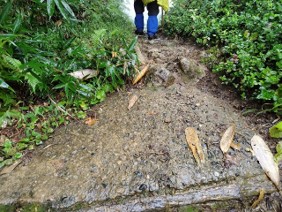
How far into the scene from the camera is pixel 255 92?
2.76 m

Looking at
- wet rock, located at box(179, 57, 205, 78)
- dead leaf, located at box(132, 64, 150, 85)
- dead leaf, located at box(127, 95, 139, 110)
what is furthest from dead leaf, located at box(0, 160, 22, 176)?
wet rock, located at box(179, 57, 205, 78)

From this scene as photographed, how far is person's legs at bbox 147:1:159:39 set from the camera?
186 inches

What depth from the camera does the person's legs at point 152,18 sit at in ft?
15.5

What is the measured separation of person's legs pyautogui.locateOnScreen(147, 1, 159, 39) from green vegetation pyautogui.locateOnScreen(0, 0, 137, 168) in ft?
5.15

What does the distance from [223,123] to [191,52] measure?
1681mm

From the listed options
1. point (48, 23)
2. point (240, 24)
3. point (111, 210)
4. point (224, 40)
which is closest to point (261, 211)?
point (111, 210)

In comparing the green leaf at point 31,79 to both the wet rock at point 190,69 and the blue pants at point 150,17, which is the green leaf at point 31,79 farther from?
the blue pants at point 150,17

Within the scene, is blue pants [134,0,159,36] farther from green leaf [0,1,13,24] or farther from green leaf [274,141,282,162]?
green leaf [274,141,282,162]

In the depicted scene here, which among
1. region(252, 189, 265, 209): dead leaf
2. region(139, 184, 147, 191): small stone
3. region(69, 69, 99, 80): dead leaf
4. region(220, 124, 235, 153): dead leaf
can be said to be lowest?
region(252, 189, 265, 209): dead leaf

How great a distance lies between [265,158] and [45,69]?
2.24 metres

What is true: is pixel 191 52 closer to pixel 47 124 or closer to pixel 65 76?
pixel 65 76

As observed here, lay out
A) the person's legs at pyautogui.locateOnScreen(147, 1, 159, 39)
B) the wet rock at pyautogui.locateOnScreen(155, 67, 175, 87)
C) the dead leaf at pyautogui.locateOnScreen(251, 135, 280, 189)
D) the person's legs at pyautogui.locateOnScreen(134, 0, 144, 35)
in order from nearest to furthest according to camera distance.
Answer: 1. the dead leaf at pyautogui.locateOnScreen(251, 135, 280, 189)
2. the wet rock at pyautogui.locateOnScreen(155, 67, 175, 87)
3. the person's legs at pyautogui.locateOnScreen(147, 1, 159, 39)
4. the person's legs at pyautogui.locateOnScreen(134, 0, 144, 35)

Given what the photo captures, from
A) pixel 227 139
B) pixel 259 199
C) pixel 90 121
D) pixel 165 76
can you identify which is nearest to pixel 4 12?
pixel 90 121

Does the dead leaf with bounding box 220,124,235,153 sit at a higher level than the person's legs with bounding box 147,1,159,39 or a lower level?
lower
